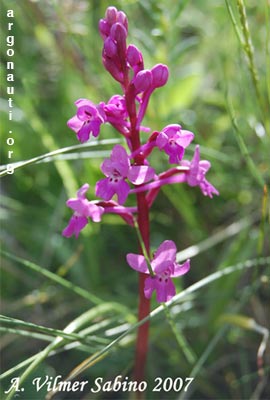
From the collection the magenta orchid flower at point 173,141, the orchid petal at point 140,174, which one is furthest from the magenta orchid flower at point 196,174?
the orchid petal at point 140,174

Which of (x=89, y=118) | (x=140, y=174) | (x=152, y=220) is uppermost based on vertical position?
(x=152, y=220)

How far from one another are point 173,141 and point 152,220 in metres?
1.10

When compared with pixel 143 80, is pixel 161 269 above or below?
below

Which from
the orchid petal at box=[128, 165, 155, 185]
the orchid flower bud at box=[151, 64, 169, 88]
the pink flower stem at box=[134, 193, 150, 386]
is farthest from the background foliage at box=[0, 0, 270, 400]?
the orchid petal at box=[128, 165, 155, 185]

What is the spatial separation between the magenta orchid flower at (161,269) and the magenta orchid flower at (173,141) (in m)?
0.19

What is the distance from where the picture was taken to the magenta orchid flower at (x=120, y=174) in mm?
1260

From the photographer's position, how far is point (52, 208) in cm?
242

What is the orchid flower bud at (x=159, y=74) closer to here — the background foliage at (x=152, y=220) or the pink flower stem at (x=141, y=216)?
the pink flower stem at (x=141, y=216)

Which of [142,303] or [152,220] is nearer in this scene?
[142,303]

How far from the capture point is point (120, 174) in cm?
130

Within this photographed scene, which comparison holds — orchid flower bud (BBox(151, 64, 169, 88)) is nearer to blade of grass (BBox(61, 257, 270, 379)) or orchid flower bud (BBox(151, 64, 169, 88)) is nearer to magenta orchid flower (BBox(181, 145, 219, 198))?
magenta orchid flower (BBox(181, 145, 219, 198))

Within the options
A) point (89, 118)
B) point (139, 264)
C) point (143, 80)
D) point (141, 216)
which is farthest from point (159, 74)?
point (139, 264)

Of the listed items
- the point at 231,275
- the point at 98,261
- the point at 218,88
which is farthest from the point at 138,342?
the point at 218,88

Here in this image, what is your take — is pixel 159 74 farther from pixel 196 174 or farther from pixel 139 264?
pixel 139 264
